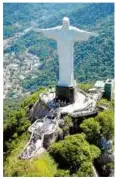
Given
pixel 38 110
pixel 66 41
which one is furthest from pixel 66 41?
pixel 38 110

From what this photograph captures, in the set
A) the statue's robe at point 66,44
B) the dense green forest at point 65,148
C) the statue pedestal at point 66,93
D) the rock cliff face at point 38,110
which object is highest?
the statue's robe at point 66,44

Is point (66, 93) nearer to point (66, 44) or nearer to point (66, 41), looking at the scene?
point (66, 44)

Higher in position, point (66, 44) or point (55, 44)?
point (55, 44)

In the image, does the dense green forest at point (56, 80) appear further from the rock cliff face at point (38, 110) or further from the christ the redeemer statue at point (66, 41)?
the christ the redeemer statue at point (66, 41)

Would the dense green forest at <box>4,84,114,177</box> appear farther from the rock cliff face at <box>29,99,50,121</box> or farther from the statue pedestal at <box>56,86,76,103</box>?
the statue pedestal at <box>56,86,76,103</box>

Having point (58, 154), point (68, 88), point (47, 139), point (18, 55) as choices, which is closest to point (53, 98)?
point (68, 88)

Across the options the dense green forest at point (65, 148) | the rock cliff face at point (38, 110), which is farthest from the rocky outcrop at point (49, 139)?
the rock cliff face at point (38, 110)

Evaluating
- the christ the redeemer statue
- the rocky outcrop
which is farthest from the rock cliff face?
the rocky outcrop
